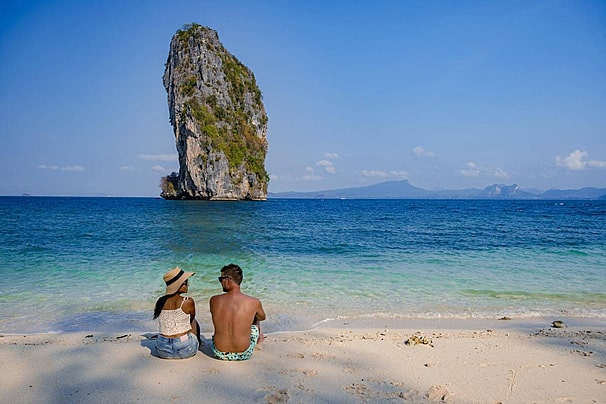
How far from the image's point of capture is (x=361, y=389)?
171 inches

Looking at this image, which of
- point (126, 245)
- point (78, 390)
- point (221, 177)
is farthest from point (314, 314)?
point (221, 177)

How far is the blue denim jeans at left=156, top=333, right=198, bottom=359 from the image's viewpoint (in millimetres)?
5133

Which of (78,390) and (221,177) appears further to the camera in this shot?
(221,177)

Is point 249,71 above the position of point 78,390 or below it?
above

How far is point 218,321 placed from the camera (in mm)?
5191

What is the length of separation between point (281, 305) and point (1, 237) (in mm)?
19986

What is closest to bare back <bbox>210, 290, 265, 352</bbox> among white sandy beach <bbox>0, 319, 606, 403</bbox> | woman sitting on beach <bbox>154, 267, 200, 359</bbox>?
white sandy beach <bbox>0, 319, 606, 403</bbox>

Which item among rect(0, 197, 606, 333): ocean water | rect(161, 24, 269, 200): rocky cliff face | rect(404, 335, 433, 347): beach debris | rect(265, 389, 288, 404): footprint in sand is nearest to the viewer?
rect(265, 389, 288, 404): footprint in sand

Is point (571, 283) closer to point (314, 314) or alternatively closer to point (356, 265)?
point (356, 265)

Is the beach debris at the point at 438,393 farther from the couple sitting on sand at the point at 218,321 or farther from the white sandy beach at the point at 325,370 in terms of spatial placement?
the couple sitting on sand at the point at 218,321

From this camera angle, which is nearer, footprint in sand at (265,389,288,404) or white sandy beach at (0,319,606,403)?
footprint in sand at (265,389,288,404)

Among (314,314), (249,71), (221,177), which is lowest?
(314,314)

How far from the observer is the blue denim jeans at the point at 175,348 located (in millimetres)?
5133

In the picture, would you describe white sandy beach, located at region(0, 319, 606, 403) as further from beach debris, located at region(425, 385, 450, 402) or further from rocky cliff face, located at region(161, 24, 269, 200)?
rocky cliff face, located at region(161, 24, 269, 200)
